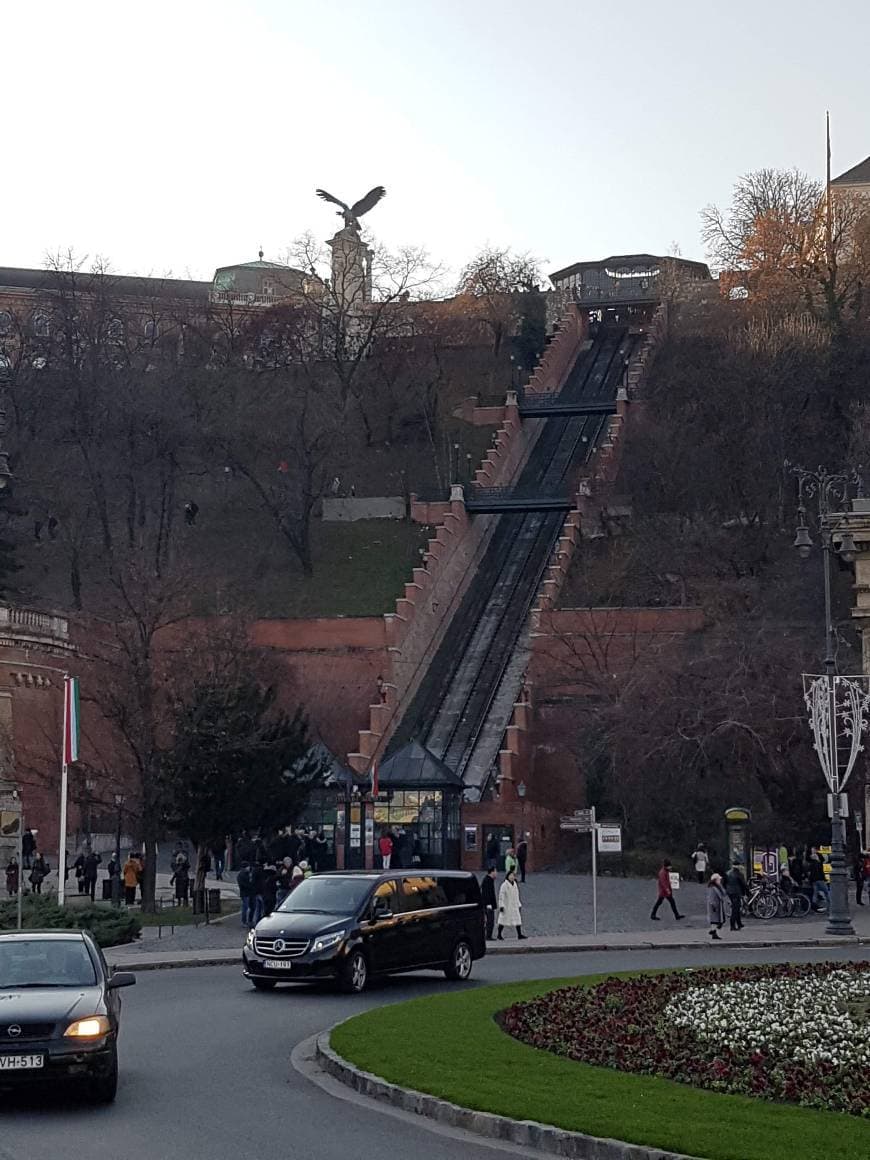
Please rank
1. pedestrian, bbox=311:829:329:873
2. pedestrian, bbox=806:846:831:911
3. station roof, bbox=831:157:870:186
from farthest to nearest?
1. station roof, bbox=831:157:870:186
2. pedestrian, bbox=311:829:329:873
3. pedestrian, bbox=806:846:831:911

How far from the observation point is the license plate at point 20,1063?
1502cm

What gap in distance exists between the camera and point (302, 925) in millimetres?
25141

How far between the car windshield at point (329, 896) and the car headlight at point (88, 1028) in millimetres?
10229

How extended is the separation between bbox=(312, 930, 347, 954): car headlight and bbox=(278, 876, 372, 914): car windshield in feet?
1.58

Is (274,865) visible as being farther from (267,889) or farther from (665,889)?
(665,889)

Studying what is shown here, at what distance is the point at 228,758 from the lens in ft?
143

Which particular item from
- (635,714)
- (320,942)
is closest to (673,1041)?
(320,942)

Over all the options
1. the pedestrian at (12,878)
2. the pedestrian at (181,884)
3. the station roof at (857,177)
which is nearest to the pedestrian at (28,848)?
→ the pedestrian at (12,878)

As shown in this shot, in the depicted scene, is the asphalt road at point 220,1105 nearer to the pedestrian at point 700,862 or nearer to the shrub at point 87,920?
the shrub at point 87,920

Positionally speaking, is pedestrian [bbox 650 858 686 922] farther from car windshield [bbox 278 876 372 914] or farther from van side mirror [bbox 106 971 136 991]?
van side mirror [bbox 106 971 136 991]

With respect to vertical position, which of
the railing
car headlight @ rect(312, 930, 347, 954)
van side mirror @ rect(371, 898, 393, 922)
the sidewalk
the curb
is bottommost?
the sidewalk

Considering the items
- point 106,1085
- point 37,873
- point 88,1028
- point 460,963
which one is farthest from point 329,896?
point 37,873

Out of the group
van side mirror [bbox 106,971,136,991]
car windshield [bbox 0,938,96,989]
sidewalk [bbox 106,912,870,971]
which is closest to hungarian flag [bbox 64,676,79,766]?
sidewalk [bbox 106,912,870,971]

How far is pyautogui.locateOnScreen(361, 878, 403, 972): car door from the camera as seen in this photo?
25562 millimetres
